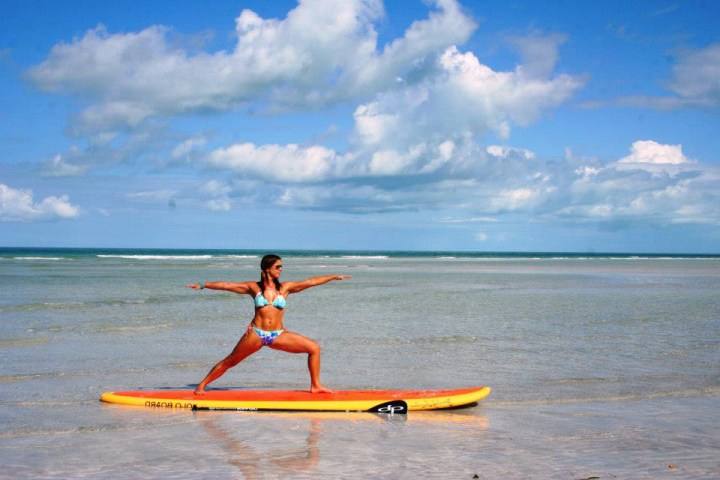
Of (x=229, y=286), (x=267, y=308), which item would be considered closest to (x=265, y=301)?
(x=267, y=308)

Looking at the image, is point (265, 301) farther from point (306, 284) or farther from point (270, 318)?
point (306, 284)

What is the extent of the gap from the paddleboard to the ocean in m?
0.13

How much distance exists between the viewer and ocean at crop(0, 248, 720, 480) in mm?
6055

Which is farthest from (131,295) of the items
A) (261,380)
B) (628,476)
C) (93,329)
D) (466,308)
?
(628,476)

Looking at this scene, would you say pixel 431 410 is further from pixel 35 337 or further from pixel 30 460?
pixel 35 337

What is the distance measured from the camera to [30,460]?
6.07 meters

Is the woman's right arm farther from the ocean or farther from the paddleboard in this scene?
the ocean

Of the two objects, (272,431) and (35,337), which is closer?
(272,431)

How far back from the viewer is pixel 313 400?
8.20 meters

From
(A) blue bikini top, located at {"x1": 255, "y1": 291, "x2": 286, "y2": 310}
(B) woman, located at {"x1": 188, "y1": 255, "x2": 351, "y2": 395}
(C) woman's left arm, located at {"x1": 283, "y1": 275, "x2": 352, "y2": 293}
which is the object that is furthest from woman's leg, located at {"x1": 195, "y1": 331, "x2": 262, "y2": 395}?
(C) woman's left arm, located at {"x1": 283, "y1": 275, "x2": 352, "y2": 293}

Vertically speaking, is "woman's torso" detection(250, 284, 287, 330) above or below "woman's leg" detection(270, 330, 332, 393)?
above

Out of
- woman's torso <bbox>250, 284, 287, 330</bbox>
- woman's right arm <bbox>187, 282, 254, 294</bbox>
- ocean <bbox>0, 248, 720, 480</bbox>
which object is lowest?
ocean <bbox>0, 248, 720, 480</bbox>

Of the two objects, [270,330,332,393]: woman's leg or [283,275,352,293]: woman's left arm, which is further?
[270,330,332,393]: woman's leg

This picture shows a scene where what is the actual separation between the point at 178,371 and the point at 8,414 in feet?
9.95
